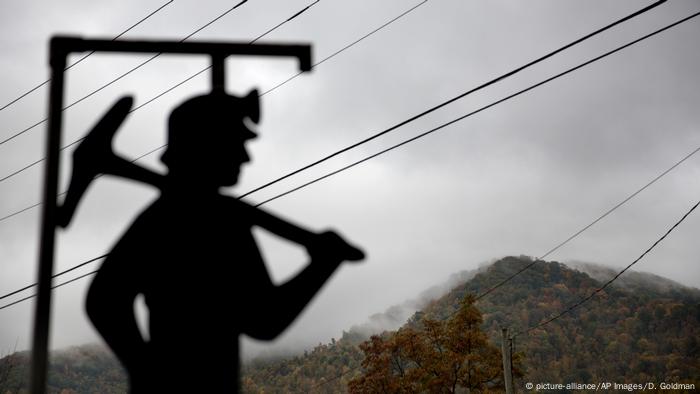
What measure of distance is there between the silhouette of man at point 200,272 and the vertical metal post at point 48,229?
0.54ft

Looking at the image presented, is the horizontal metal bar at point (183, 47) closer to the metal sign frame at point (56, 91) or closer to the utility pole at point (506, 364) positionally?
the metal sign frame at point (56, 91)

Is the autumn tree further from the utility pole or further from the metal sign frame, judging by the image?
the metal sign frame

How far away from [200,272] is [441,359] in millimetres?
32931

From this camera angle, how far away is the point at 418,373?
34.2 meters

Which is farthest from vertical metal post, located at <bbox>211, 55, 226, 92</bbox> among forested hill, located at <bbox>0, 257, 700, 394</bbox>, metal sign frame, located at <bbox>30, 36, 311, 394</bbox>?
forested hill, located at <bbox>0, 257, 700, 394</bbox>

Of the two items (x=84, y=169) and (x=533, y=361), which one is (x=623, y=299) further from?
(x=84, y=169)

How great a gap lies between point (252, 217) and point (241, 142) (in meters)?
0.25

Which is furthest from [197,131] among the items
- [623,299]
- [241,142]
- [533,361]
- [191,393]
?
[623,299]

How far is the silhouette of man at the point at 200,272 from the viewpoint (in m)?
1.87

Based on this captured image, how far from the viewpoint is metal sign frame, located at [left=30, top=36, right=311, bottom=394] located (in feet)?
5.77

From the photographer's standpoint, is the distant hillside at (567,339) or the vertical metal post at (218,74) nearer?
the vertical metal post at (218,74)

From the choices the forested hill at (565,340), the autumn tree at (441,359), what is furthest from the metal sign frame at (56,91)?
the forested hill at (565,340)

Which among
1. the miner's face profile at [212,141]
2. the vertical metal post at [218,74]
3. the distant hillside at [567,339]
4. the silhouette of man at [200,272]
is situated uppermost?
the vertical metal post at [218,74]

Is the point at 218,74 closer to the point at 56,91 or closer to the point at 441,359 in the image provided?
the point at 56,91
